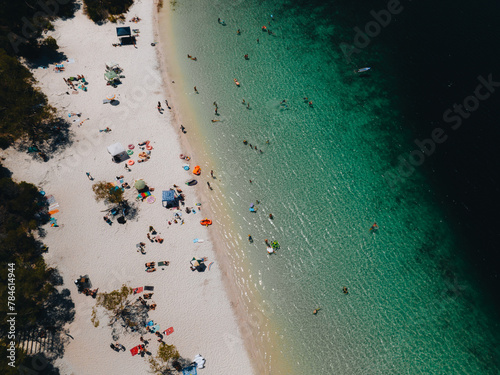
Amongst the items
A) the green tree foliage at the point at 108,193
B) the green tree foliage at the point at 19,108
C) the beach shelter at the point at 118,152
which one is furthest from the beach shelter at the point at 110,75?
Result: the green tree foliage at the point at 108,193

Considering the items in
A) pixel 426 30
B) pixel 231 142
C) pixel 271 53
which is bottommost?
pixel 231 142

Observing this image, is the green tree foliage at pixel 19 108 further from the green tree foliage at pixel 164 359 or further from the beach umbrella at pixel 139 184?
the green tree foliage at pixel 164 359

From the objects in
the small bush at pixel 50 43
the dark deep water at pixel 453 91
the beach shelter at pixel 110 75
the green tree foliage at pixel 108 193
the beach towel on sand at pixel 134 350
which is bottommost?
the beach towel on sand at pixel 134 350

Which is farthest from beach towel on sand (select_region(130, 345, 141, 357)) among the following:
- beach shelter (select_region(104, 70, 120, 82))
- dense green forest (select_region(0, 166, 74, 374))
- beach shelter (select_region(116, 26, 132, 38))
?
beach shelter (select_region(116, 26, 132, 38))

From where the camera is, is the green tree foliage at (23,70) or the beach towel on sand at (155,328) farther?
the green tree foliage at (23,70)

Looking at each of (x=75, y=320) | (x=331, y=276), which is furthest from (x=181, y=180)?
(x=331, y=276)

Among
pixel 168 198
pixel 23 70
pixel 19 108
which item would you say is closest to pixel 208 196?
pixel 168 198

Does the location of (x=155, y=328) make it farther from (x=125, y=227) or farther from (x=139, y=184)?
(x=139, y=184)

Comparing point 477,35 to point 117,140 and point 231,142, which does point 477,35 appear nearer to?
point 231,142
